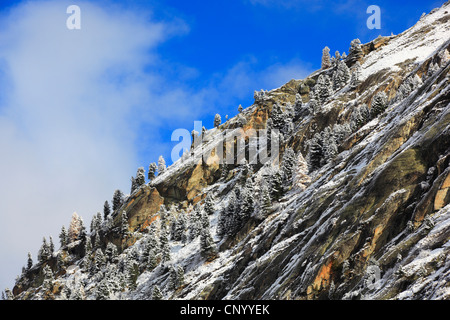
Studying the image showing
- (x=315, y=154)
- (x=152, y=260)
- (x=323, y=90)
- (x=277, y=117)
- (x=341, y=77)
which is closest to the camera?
(x=315, y=154)

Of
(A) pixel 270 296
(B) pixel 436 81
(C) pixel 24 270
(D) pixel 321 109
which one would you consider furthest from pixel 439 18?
(C) pixel 24 270

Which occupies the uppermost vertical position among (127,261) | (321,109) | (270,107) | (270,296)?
(270,107)

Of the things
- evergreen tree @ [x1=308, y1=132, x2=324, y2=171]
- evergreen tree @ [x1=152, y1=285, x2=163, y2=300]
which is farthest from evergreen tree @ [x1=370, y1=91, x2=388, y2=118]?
evergreen tree @ [x1=152, y1=285, x2=163, y2=300]

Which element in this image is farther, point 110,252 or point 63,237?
point 63,237

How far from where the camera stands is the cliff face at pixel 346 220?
2869 centimetres

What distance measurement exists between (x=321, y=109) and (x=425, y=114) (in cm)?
6302

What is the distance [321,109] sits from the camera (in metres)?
111

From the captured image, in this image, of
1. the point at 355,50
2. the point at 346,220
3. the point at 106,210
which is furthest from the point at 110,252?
the point at 355,50

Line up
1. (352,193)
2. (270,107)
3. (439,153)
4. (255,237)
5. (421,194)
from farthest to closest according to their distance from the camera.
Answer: (270,107) < (255,237) < (352,193) < (439,153) < (421,194)

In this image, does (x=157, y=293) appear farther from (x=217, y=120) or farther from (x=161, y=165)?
(x=217, y=120)

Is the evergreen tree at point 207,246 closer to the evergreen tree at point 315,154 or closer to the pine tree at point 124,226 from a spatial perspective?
the evergreen tree at point 315,154

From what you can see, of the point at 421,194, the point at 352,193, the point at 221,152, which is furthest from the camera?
the point at 221,152

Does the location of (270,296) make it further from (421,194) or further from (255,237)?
(255,237)

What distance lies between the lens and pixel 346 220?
3875 cm
